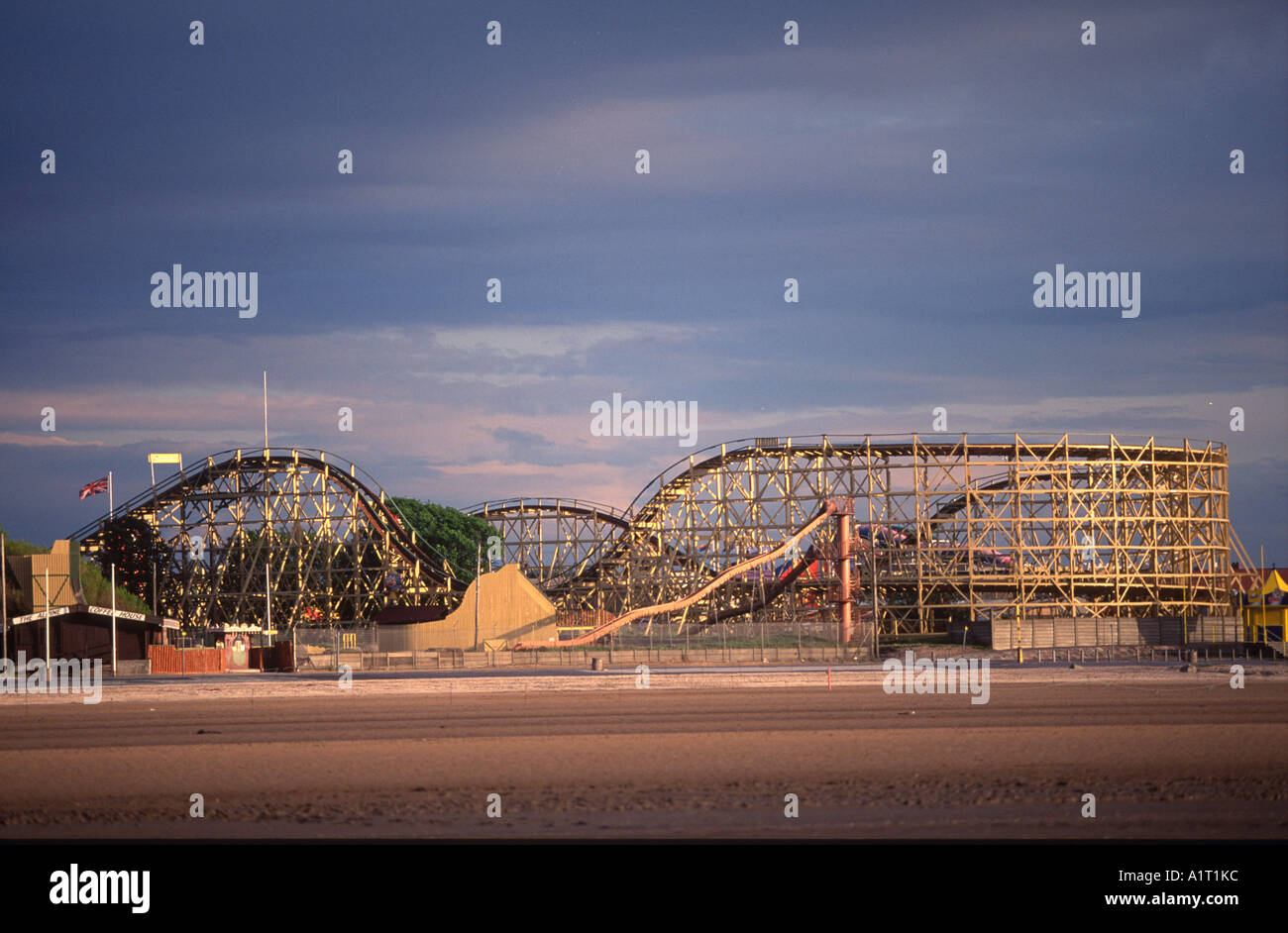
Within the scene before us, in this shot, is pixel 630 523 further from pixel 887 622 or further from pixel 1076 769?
pixel 1076 769

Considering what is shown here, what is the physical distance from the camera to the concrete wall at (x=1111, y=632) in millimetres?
57562

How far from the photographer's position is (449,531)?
9894cm

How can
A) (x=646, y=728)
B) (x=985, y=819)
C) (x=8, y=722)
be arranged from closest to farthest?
(x=985, y=819) → (x=646, y=728) → (x=8, y=722)

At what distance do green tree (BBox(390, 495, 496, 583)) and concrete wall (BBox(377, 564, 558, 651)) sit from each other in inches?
1427

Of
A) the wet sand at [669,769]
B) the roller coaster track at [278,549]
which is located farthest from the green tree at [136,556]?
the wet sand at [669,769]

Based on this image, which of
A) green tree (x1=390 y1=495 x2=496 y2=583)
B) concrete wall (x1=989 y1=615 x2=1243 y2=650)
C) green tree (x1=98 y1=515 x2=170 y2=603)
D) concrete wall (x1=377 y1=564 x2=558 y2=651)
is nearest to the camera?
concrete wall (x1=377 y1=564 x2=558 y2=651)

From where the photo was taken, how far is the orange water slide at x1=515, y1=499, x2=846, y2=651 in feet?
181

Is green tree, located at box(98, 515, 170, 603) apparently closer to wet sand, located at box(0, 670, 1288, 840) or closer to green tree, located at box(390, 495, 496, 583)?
green tree, located at box(390, 495, 496, 583)

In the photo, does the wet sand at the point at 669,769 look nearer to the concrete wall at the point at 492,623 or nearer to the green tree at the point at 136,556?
the concrete wall at the point at 492,623

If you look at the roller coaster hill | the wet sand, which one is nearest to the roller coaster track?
the roller coaster hill

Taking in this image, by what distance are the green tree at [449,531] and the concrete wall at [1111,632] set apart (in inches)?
1773
